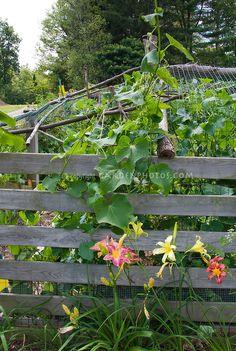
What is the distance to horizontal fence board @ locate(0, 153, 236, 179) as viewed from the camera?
176cm

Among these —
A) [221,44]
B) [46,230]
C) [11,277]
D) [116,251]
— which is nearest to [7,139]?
[46,230]

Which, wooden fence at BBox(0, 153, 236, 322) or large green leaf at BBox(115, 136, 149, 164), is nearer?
large green leaf at BBox(115, 136, 149, 164)

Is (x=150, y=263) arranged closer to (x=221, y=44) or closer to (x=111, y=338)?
(x=111, y=338)

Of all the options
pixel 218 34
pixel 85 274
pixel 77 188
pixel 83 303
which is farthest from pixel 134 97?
pixel 218 34

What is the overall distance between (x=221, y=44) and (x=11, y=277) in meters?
25.3

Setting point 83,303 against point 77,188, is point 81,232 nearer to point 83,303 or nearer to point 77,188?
point 77,188

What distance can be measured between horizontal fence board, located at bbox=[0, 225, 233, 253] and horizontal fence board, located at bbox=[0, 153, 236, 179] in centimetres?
25

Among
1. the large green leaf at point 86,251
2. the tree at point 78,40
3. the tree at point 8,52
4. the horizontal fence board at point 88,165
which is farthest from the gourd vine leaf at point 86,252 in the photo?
the tree at point 8,52

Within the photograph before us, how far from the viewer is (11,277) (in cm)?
192

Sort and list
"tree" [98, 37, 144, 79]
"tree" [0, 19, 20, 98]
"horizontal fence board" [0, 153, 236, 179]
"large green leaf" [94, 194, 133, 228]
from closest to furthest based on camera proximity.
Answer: "large green leaf" [94, 194, 133, 228], "horizontal fence board" [0, 153, 236, 179], "tree" [98, 37, 144, 79], "tree" [0, 19, 20, 98]

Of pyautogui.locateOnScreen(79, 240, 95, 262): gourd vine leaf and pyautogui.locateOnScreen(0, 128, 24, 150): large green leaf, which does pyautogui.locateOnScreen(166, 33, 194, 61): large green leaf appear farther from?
pyautogui.locateOnScreen(79, 240, 95, 262): gourd vine leaf

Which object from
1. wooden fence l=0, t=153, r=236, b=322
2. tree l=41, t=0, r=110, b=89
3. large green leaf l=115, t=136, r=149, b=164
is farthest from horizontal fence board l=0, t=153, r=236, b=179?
tree l=41, t=0, r=110, b=89

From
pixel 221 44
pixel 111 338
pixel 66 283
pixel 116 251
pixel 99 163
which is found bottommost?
pixel 111 338

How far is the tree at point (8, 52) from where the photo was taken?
152 ft
